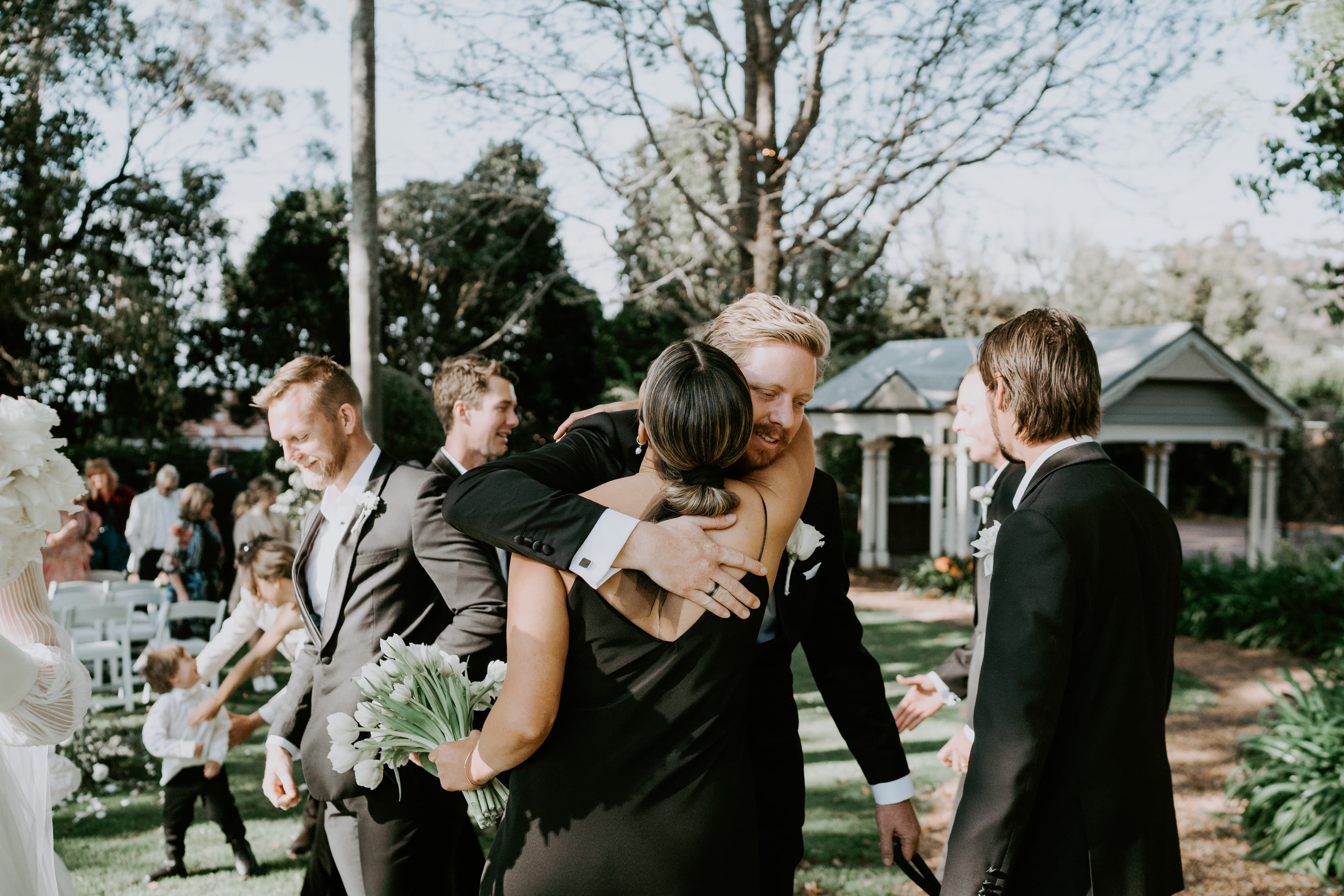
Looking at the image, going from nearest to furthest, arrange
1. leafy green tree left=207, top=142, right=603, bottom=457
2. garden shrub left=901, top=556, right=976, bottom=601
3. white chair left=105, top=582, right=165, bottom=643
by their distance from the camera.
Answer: white chair left=105, top=582, right=165, bottom=643 < garden shrub left=901, top=556, right=976, bottom=601 < leafy green tree left=207, top=142, right=603, bottom=457

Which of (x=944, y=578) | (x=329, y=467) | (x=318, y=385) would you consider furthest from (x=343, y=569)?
(x=944, y=578)

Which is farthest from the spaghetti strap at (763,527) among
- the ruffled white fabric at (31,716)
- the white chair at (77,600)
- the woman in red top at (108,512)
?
the woman in red top at (108,512)

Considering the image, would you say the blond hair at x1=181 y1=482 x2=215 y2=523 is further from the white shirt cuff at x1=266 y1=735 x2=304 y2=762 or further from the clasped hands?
the clasped hands

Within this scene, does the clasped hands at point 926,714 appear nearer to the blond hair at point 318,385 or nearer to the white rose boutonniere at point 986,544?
the white rose boutonniere at point 986,544

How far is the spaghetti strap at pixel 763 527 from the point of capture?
1.91m

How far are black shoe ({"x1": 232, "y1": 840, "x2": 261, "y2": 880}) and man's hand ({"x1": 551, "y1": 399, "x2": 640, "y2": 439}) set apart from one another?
354 cm

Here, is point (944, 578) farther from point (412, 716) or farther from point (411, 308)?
point (411, 308)

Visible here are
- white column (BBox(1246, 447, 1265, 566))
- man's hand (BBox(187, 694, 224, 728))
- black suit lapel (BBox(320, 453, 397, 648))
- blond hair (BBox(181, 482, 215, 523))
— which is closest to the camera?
black suit lapel (BBox(320, 453, 397, 648))

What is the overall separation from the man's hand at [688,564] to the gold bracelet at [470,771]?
0.59m

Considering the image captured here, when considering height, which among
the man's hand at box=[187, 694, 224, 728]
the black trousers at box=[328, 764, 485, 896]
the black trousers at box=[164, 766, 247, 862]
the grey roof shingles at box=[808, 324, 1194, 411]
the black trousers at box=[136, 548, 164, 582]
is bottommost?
the black trousers at box=[164, 766, 247, 862]

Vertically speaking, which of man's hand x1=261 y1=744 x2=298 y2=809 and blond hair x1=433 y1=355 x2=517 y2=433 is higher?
blond hair x1=433 y1=355 x2=517 y2=433

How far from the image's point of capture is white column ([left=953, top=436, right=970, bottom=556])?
15672mm

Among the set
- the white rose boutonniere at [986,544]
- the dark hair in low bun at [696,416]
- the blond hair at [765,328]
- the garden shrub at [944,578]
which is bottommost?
the garden shrub at [944,578]

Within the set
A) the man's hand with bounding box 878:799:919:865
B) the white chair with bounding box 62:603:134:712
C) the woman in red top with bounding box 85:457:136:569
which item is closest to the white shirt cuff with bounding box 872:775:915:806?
the man's hand with bounding box 878:799:919:865
